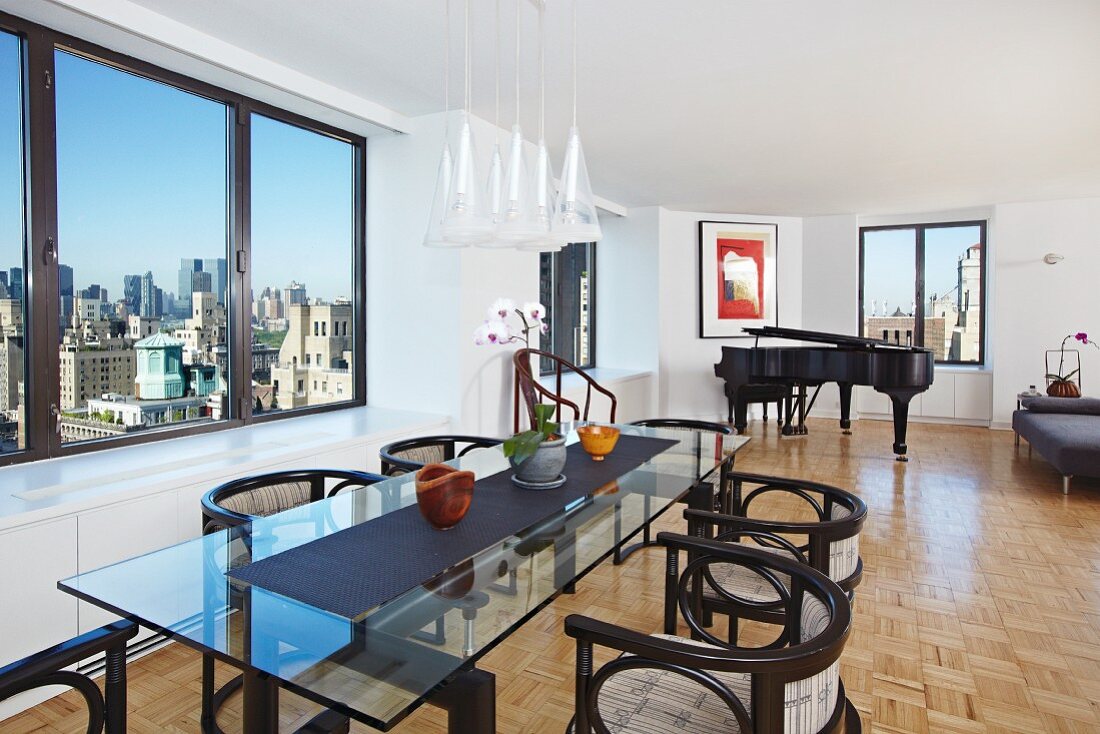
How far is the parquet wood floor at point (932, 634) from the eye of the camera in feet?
7.58

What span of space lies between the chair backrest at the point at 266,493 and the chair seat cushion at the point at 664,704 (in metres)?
1.24

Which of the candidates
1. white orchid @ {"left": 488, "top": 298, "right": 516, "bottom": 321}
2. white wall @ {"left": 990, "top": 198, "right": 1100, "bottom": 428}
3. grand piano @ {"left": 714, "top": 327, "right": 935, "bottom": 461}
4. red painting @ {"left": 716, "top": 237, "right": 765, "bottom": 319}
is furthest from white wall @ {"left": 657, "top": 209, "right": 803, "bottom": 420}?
white orchid @ {"left": 488, "top": 298, "right": 516, "bottom": 321}

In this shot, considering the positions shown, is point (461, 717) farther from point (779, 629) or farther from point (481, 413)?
point (481, 413)

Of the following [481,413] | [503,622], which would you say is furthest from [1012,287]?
[503,622]

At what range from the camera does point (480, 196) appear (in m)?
2.41

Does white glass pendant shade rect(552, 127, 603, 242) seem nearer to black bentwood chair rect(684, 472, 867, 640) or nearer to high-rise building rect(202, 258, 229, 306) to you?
black bentwood chair rect(684, 472, 867, 640)

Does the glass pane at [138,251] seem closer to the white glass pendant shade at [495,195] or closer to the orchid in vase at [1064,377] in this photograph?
the white glass pendant shade at [495,195]

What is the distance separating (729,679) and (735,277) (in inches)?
299

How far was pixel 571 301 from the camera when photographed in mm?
7715

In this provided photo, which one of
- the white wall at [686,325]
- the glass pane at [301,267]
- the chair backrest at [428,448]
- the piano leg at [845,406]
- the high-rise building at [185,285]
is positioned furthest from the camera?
the white wall at [686,325]

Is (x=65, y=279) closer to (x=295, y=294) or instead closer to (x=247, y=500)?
(x=295, y=294)

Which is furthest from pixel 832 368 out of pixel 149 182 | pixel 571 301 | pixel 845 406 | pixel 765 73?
pixel 149 182

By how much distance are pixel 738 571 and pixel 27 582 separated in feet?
7.88

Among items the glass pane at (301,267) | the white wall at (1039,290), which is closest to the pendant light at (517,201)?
the glass pane at (301,267)
